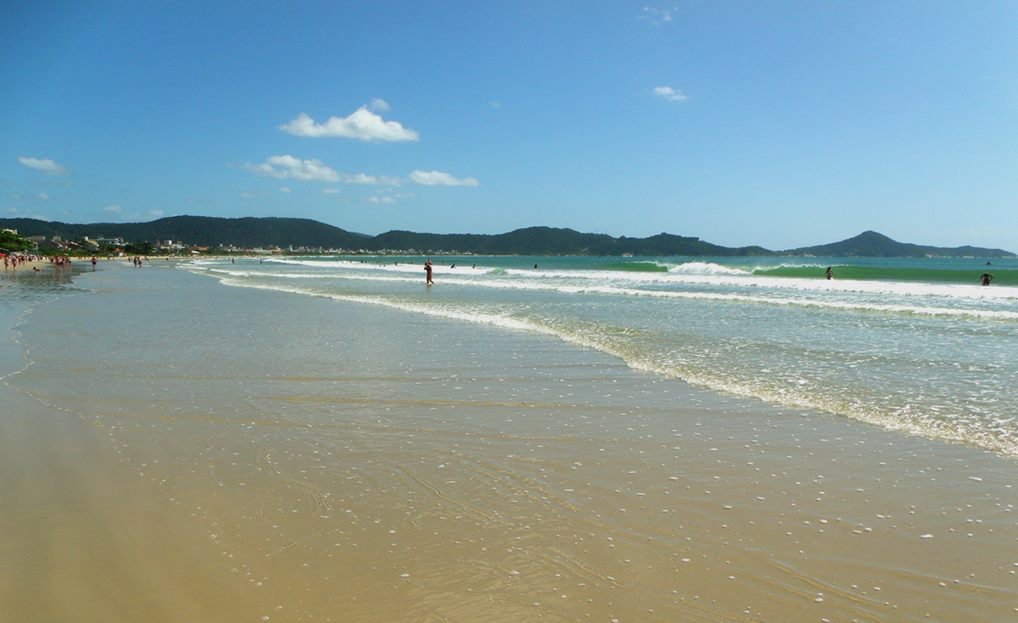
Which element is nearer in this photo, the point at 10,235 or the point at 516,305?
the point at 516,305

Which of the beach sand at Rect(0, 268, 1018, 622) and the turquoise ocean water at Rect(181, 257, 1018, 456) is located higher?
the turquoise ocean water at Rect(181, 257, 1018, 456)

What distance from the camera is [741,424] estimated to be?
797 centimetres

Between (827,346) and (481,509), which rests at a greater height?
(827,346)

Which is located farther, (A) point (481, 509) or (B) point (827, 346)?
(B) point (827, 346)

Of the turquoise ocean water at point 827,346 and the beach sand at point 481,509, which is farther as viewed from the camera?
the turquoise ocean water at point 827,346

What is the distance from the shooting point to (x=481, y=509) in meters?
5.32

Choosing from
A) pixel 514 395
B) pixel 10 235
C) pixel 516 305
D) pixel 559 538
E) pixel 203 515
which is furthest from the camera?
pixel 10 235

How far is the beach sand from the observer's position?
13.1 ft

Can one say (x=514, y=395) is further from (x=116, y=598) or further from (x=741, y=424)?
(x=116, y=598)

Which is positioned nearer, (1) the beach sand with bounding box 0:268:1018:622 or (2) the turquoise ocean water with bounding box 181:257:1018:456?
(1) the beach sand with bounding box 0:268:1018:622

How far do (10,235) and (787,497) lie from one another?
145m

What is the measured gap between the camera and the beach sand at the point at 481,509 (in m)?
3.99

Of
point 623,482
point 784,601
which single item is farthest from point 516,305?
point 784,601

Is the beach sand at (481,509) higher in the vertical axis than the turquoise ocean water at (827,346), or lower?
lower
